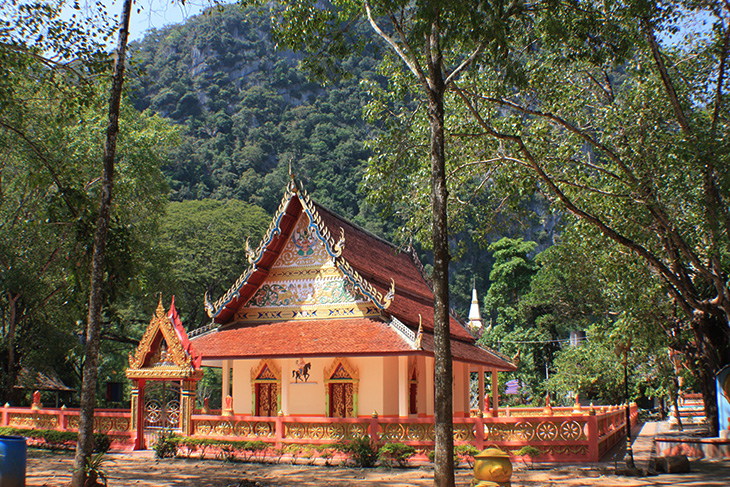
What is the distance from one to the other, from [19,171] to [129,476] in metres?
15.2

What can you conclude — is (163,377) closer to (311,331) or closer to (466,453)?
(311,331)

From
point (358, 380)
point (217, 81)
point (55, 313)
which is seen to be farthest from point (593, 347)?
point (217, 81)

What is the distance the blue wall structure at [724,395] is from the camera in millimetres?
16734

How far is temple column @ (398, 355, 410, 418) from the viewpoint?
16.2 m

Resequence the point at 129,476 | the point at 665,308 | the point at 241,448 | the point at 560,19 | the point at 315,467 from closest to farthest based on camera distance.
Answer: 1. the point at 129,476
2. the point at 560,19
3. the point at 315,467
4. the point at 241,448
5. the point at 665,308

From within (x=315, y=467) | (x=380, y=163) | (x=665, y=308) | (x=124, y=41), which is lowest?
(x=315, y=467)

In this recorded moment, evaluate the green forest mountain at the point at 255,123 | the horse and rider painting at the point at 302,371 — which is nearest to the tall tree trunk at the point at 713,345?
the horse and rider painting at the point at 302,371

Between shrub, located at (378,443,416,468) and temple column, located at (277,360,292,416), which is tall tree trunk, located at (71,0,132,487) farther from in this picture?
temple column, located at (277,360,292,416)

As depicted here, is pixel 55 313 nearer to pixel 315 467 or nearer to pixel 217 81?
pixel 315 467

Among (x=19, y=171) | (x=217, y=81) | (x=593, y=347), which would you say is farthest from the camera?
(x=217, y=81)

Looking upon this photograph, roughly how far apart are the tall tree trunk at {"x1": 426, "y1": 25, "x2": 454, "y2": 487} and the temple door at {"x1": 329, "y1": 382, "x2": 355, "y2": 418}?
7.77 metres

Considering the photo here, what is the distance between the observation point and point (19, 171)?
23250 millimetres

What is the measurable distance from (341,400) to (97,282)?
9.50m

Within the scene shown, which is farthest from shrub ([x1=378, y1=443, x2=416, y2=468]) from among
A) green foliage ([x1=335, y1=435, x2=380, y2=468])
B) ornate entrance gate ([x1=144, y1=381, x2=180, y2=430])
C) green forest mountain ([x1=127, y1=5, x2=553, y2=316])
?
green forest mountain ([x1=127, y1=5, x2=553, y2=316])
